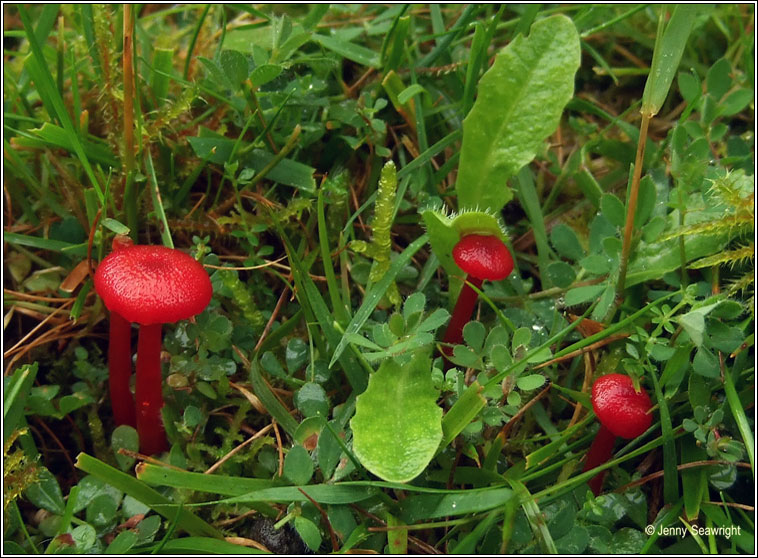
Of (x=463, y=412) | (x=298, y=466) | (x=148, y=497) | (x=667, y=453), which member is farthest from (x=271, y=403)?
(x=667, y=453)

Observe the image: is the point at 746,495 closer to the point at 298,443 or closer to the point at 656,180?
the point at 656,180

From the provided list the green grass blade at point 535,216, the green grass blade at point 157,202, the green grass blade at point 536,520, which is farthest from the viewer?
the green grass blade at point 535,216

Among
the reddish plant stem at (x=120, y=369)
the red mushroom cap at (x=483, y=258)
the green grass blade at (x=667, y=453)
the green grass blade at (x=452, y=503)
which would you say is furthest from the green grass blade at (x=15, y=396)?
the green grass blade at (x=667, y=453)

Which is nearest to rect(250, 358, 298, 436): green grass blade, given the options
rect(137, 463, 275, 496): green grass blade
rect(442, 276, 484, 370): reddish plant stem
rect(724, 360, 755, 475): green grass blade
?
rect(137, 463, 275, 496): green grass blade

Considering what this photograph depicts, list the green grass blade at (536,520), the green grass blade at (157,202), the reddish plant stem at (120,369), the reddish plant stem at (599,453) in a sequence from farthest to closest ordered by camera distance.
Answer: the green grass blade at (157,202), the reddish plant stem at (120,369), the reddish plant stem at (599,453), the green grass blade at (536,520)

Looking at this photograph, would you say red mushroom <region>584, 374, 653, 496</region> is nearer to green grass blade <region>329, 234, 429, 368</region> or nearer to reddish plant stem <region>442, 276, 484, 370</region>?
reddish plant stem <region>442, 276, 484, 370</region>

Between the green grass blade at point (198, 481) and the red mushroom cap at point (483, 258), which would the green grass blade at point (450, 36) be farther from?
the green grass blade at point (198, 481)

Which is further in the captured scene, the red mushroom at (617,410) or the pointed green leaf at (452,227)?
the pointed green leaf at (452,227)
